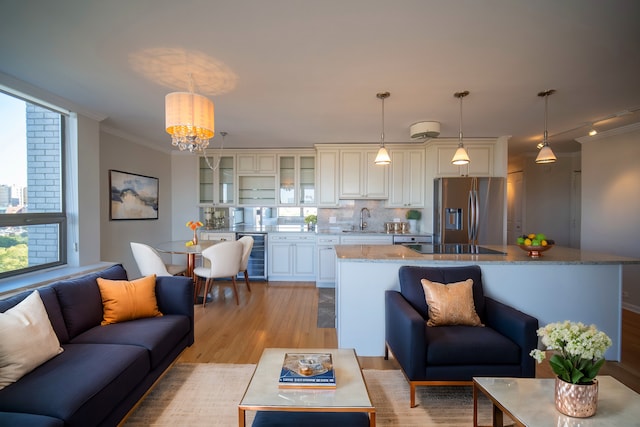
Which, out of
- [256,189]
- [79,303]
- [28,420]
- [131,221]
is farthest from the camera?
[256,189]

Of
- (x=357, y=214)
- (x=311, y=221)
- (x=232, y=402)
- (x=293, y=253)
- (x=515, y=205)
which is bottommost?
(x=232, y=402)

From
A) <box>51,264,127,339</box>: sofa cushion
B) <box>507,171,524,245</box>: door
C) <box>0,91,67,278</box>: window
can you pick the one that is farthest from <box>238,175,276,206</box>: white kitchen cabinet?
<box>507,171,524,245</box>: door

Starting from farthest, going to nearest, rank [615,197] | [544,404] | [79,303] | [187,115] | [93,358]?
[615,197] < [187,115] < [79,303] < [93,358] < [544,404]

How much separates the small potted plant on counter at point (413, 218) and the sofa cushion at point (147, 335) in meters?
4.13

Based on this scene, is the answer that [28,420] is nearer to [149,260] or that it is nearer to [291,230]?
[149,260]

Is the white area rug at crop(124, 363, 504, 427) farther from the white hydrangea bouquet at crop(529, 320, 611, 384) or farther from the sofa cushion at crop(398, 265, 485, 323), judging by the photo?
the white hydrangea bouquet at crop(529, 320, 611, 384)

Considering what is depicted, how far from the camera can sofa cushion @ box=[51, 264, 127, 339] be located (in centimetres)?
199

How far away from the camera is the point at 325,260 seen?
4.90m

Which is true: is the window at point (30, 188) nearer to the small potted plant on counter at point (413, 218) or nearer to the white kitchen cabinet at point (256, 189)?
the white kitchen cabinet at point (256, 189)

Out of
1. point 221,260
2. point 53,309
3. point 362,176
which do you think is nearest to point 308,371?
point 53,309

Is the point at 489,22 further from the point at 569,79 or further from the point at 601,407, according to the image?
the point at 601,407

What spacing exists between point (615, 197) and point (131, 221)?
705 centimetres

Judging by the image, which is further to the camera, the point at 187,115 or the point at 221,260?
the point at 221,260

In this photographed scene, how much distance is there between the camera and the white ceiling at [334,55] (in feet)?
5.61
